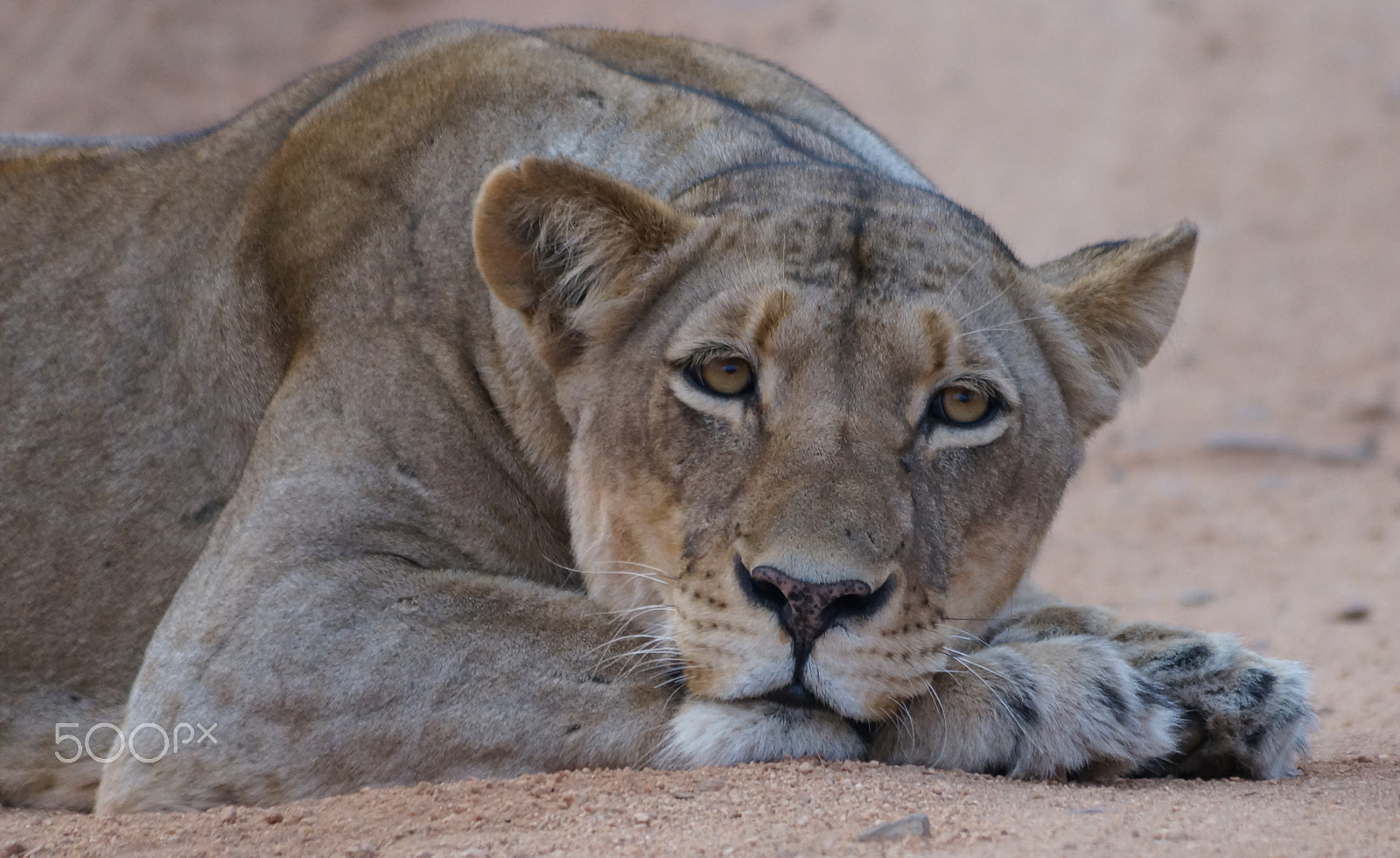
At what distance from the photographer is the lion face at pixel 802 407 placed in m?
3.15

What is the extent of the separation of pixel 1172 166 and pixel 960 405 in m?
9.04

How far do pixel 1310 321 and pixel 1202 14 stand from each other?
12.4ft

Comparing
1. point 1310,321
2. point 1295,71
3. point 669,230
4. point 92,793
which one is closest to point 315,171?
point 669,230

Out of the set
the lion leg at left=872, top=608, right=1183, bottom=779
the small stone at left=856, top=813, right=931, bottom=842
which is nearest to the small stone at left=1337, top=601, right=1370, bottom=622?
the lion leg at left=872, top=608, right=1183, bottom=779

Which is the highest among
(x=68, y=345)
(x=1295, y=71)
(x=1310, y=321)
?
A: (x=1295, y=71)

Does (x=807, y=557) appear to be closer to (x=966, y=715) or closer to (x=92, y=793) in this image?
(x=966, y=715)

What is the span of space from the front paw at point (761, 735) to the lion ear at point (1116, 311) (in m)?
1.25

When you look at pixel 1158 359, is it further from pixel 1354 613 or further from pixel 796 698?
pixel 796 698

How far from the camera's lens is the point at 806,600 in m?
3.01

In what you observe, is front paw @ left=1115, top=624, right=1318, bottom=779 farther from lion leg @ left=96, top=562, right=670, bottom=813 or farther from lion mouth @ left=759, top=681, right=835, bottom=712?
lion leg @ left=96, top=562, right=670, bottom=813

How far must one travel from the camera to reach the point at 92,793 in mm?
4160

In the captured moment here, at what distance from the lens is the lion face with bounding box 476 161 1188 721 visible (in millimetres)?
3150

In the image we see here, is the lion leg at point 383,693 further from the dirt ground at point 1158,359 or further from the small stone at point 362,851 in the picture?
the small stone at point 362,851

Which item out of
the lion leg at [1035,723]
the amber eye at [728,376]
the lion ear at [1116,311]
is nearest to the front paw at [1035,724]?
the lion leg at [1035,723]
